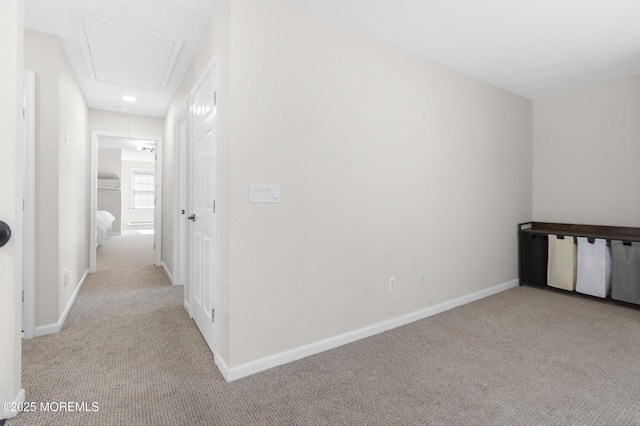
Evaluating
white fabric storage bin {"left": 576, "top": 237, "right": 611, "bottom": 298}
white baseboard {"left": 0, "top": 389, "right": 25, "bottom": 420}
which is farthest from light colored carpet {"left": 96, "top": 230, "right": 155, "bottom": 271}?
white fabric storage bin {"left": 576, "top": 237, "right": 611, "bottom": 298}

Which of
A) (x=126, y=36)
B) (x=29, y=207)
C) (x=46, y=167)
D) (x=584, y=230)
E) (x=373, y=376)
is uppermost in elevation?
(x=126, y=36)

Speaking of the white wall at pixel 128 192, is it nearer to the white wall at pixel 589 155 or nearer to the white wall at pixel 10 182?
the white wall at pixel 10 182

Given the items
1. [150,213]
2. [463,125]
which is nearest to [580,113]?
[463,125]

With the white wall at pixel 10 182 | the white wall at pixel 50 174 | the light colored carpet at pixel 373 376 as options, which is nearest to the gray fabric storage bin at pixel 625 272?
the light colored carpet at pixel 373 376

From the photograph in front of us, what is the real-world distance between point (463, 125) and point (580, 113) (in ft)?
5.88

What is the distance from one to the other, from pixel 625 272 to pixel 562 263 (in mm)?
536

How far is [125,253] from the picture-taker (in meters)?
6.12

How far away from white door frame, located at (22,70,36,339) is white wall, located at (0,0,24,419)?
1.15 meters

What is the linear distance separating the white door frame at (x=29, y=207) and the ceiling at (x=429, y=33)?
22.8 inches

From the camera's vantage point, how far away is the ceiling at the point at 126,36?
2.16 m

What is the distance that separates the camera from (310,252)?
2197mm

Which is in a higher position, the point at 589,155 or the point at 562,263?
the point at 589,155

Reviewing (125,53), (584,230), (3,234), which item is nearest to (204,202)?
(3,234)

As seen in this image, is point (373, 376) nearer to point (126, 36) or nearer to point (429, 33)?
point (429, 33)
